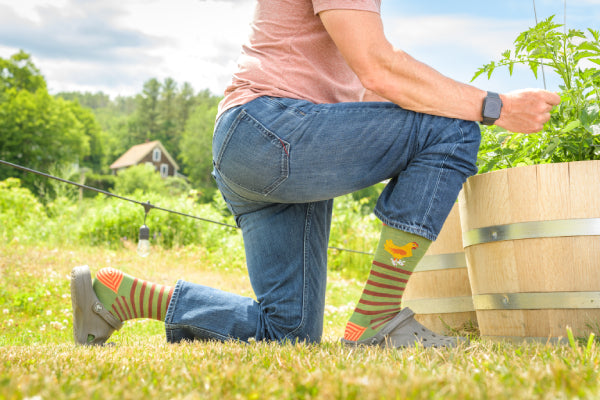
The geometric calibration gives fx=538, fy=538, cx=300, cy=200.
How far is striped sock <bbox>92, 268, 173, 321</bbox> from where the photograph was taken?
6.54 ft

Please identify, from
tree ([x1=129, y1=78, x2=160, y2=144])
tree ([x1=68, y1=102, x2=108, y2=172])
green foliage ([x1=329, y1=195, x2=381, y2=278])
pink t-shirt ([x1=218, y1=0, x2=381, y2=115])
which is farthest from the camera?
tree ([x1=129, y1=78, x2=160, y2=144])

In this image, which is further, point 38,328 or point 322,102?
point 38,328

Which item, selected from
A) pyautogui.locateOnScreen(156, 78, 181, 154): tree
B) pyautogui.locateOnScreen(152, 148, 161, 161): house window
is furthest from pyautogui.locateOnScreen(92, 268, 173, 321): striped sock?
pyautogui.locateOnScreen(156, 78, 181, 154): tree

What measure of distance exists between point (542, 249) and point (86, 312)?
1.58 metres

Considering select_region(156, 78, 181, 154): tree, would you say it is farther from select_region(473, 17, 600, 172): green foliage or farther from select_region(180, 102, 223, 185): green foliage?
select_region(473, 17, 600, 172): green foliage

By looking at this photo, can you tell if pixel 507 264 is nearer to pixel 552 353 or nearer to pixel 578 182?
pixel 578 182

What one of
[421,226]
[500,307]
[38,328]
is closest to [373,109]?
[421,226]

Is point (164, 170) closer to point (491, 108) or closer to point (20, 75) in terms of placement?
point (20, 75)

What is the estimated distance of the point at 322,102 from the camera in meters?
1.86

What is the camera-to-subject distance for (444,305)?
8.17 feet

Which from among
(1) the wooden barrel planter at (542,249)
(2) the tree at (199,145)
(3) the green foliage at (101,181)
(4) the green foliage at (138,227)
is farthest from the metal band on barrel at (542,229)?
(3) the green foliage at (101,181)

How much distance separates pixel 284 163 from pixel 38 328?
8.26 feet

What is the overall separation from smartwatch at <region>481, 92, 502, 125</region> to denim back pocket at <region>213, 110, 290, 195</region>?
24.8 inches

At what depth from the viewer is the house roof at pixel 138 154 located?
155 ft
